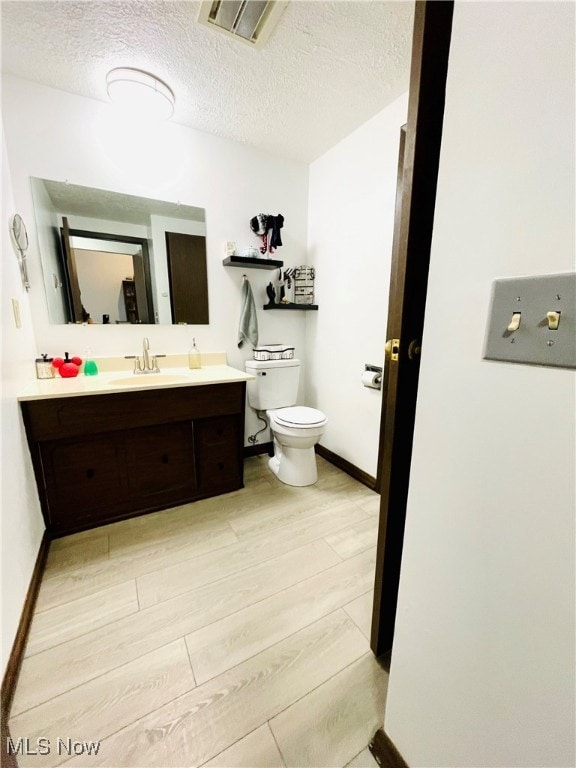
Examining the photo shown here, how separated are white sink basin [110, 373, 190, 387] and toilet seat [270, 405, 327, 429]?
0.66 m

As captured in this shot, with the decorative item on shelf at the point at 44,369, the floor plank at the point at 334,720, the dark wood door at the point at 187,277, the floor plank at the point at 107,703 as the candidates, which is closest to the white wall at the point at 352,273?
the dark wood door at the point at 187,277

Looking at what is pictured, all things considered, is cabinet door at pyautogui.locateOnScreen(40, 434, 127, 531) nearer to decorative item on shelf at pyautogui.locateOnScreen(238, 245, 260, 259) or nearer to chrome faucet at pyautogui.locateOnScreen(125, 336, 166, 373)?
chrome faucet at pyautogui.locateOnScreen(125, 336, 166, 373)

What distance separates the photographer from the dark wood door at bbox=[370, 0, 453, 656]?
0.67 metres

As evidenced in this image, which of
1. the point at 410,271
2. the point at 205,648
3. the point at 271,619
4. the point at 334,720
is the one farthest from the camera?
the point at 271,619

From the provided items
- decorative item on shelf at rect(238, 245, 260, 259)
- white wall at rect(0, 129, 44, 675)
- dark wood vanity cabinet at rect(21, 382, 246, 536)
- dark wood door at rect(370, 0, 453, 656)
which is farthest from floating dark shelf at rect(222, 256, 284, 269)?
dark wood door at rect(370, 0, 453, 656)

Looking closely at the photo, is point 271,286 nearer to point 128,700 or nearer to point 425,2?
point 425,2

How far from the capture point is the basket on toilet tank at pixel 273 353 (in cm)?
231

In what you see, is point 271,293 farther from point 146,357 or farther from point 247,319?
point 146,357

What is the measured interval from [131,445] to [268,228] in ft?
5.78

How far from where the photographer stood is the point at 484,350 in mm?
524

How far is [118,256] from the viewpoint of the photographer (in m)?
1.94

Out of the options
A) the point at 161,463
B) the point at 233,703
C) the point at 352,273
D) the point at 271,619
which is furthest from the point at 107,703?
the point at 352,273

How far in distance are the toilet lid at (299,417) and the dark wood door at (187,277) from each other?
0.90m

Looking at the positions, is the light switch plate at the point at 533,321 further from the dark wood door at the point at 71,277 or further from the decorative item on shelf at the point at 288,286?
the dark wood door at the point at 71,277
